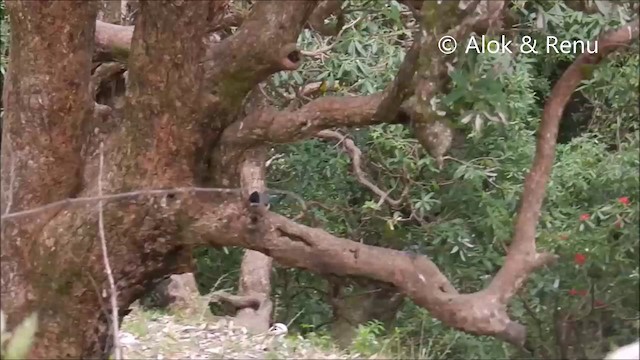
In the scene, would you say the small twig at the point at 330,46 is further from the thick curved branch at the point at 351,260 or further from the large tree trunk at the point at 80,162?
the thick curved branch at the point at 351,260

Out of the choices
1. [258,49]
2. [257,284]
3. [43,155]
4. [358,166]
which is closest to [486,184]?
[358,166]

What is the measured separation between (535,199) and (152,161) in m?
0.97

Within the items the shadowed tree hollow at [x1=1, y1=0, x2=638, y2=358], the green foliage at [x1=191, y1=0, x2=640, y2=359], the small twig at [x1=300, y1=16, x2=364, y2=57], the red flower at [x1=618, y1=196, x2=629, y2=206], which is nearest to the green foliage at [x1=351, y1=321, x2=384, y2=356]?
the green foliage at [x1=191, y1=0, x2=640, y2=359]

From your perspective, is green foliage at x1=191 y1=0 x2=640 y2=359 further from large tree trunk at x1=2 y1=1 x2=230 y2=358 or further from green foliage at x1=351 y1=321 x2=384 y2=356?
large tree trunk at x1=2 y1=1 x2=230 y2=358

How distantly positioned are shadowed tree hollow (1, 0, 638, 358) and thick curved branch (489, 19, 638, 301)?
0.11 ft

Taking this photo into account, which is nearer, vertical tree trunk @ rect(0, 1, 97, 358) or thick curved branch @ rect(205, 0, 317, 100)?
thick curved branch @ rect(205, 0, 317, 100)

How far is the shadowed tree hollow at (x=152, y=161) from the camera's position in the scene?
2.11m

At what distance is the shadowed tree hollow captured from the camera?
211 cm

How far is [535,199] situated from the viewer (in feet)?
6.29

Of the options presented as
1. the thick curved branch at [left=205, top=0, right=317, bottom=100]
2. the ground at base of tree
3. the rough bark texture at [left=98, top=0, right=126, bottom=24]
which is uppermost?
the rough bark texture at [left=98, top=0, right=126, bottom=24]

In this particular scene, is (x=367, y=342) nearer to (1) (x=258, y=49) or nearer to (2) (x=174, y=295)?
(2) (x=174, y=295)

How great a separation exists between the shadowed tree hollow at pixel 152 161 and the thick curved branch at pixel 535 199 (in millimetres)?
32

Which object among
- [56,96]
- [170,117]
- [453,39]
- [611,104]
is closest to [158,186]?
[170,117]

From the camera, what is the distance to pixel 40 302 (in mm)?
2299
